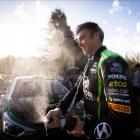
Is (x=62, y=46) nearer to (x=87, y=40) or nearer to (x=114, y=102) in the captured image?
(x=87, y=40)

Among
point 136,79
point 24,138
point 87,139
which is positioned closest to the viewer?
point 87,139

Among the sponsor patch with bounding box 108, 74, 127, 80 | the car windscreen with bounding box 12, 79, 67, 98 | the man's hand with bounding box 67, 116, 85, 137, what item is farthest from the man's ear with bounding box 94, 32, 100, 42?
the car windscreen with bounding box 12, 79, 67, 98

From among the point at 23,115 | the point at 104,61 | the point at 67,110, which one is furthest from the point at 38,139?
the point at 104,61

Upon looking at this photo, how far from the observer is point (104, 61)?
84.7 inches

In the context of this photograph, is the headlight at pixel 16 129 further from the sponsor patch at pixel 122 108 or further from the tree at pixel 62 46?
the tree at pixel 62 46

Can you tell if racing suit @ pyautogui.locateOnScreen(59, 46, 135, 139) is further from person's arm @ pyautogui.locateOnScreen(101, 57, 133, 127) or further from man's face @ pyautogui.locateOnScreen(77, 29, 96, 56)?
man's face @ pyautogui.locateOnScreen(77, 29, 96, 56)

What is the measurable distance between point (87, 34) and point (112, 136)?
941 millimetres

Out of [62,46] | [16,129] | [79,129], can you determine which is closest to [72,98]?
[79,129]

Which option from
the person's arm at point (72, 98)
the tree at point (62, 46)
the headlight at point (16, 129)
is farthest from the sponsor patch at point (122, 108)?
the tree at point (62, 46)

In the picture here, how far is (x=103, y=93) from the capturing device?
7.14ft

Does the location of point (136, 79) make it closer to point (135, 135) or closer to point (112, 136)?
point (135, 135)

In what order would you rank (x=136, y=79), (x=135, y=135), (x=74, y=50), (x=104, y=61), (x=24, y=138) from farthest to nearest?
(x=74, y=50) < (x=136, y=79) < (x=135, y=135) < (x=24, y=138) < (x=104, y=61)

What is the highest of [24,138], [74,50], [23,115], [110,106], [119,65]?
[74,50]

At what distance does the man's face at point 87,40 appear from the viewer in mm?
2484
